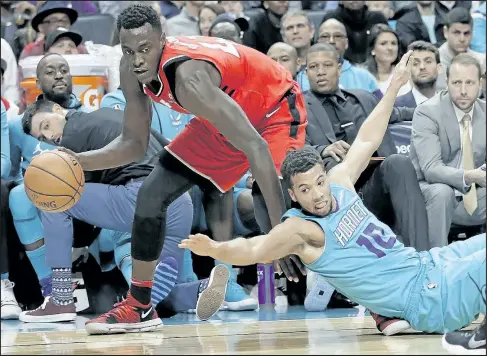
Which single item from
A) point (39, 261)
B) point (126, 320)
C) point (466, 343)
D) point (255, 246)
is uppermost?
point (255, 246)

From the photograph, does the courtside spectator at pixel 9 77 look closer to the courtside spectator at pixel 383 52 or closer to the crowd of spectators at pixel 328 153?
the crowd of spectators at pixel 328 153

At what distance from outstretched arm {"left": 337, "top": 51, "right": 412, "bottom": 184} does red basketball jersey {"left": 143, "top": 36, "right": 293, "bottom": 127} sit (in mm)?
467

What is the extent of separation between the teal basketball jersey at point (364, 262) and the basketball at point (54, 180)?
1191mm

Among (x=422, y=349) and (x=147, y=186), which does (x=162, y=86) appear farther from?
(x=422, y=349)

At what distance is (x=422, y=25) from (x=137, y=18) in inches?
218

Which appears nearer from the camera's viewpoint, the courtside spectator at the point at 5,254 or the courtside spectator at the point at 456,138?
the courtside spectator at the point at 5,254

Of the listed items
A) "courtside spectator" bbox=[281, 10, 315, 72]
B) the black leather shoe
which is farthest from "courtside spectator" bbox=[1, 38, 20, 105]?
the black leather shoe

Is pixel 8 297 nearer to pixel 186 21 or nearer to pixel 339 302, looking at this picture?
pixel 339 302

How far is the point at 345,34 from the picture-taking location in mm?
8727

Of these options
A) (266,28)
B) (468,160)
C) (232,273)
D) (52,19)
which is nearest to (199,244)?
(232,273)

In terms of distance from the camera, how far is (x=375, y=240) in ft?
15.7

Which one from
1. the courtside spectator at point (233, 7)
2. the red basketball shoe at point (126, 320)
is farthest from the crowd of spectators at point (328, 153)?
the courtside spectator at point (233, 7)

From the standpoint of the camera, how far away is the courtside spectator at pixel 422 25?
971 cm

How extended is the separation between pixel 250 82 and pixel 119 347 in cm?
152
